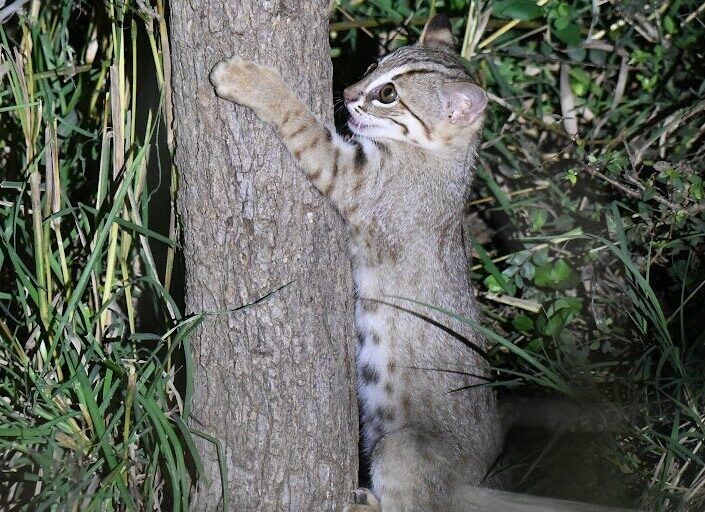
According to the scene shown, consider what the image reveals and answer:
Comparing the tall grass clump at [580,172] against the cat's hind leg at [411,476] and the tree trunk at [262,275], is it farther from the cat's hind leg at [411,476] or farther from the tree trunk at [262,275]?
the tree trunk at [262,275]

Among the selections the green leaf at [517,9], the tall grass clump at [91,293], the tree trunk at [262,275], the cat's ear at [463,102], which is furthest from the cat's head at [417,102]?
the green leaf at [517,9]

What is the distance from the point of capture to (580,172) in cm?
575

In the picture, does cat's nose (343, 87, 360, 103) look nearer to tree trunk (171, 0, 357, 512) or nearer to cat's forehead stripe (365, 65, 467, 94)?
cat's forehead stripe (365, 65, 467, 94)

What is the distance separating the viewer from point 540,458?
4.29 m

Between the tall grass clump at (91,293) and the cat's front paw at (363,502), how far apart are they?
28.4 inches

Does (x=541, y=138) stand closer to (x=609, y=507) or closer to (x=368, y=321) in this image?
(x=368, y=321)

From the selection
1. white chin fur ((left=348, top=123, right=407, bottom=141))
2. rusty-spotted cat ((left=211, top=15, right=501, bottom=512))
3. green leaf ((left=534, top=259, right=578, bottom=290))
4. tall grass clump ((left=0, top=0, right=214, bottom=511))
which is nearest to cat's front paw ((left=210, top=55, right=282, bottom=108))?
tall grass clump ((left=0, top=0, right=214, bottom=511))

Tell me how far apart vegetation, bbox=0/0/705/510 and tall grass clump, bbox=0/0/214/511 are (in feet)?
0.04

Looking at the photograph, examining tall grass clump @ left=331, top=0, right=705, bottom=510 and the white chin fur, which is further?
tall grass clump @ left=331, top=0, right=705, bottom=510

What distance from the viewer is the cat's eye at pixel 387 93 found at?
4406mm

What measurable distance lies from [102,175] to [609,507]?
2651 millimetres

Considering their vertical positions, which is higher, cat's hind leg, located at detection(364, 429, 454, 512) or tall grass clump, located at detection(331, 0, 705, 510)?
tall grass clump, located at detection(331, 0, 705, 510)

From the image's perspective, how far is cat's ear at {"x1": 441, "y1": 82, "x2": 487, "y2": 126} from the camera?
438cm

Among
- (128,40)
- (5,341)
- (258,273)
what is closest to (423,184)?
(258,273)
